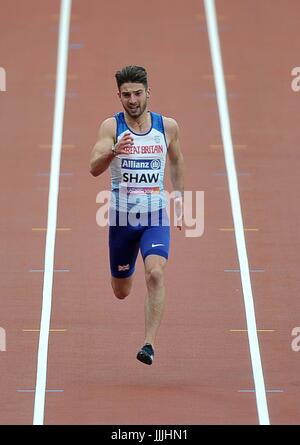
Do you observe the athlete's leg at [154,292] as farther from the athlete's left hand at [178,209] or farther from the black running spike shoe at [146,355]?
the athlete's left hand at [178,209]

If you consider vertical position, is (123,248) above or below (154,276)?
above

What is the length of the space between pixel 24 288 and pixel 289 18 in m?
9.85

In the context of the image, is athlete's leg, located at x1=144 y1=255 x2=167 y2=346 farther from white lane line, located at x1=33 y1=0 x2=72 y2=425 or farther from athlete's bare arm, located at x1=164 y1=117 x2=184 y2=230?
white lane line, located at x1=33 y1=0 x2=72 y2=425

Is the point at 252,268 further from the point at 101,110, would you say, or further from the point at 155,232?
the point at 101,110

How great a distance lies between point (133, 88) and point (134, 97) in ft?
0.29

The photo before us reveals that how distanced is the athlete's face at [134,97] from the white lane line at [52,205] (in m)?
2.40

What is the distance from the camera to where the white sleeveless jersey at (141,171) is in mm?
10961
